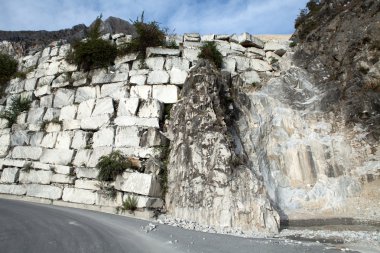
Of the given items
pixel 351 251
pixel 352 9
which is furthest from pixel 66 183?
pixel 352 9

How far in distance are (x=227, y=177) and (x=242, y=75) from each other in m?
5.70

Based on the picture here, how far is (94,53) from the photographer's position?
13375 mm

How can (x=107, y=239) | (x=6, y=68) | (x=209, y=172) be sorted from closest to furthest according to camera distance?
(x=107, y=239) < (x=209, y=172) < (x=6, y=68)

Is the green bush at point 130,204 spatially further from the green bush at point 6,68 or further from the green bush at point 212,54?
the green bush at point 6,68

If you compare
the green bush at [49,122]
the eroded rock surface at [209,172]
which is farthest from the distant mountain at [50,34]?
the eroded rock surface at [209,172]

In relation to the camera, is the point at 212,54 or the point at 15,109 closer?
the point at 212,54

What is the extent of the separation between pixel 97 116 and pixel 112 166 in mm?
2630

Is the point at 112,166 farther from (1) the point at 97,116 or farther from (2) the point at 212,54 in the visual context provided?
(2) the point at 212,54

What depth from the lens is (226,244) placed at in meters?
5.71

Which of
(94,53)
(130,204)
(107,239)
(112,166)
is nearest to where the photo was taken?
(107,239)

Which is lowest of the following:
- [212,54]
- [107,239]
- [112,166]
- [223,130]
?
[107,239]

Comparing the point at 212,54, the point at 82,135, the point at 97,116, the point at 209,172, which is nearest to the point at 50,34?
the point at 97,116

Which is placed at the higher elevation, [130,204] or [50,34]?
[50,34]

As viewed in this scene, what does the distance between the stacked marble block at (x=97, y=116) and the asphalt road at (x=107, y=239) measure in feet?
7.82
